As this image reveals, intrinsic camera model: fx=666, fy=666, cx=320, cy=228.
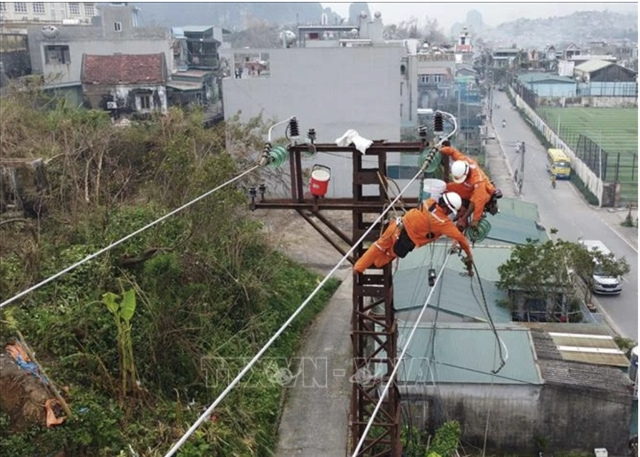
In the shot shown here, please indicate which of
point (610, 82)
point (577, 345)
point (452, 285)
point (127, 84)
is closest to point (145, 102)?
point (127, 84)

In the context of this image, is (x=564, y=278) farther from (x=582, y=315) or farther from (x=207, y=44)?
(x=207, y=44)

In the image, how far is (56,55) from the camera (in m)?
28.2

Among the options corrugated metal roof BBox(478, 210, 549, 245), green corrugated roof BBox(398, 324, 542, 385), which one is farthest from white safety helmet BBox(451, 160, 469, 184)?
corrugated metal roof BBox(478, 210, 549, 245)

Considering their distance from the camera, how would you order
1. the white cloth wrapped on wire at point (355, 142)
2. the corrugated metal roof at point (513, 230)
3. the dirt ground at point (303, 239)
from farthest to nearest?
the dirt ground at point (303, 239) → the corrugated metal roof at point (513, 230) → the white cloth wrapped on wire at point (355, 142)

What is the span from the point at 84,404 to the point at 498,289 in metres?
9.37

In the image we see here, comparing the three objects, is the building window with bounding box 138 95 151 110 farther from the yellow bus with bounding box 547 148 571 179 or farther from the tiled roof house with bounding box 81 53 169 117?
the yellow bus with bounding box 547 148 571 179

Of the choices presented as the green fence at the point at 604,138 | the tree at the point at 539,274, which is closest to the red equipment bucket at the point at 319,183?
the tree at the point at 539,274

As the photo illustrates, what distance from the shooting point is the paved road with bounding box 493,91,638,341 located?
16703mm

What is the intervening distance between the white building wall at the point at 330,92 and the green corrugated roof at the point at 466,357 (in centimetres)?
1215

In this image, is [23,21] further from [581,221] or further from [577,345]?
[577,345]

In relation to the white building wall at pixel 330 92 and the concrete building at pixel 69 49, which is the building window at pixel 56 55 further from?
the white building wall at pixel 330 92

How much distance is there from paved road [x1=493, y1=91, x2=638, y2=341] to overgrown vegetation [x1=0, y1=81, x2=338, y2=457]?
7.22 m

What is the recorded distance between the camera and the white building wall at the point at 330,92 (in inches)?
899

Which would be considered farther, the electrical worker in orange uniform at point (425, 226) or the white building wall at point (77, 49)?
the white building wall at point (77, 49)
